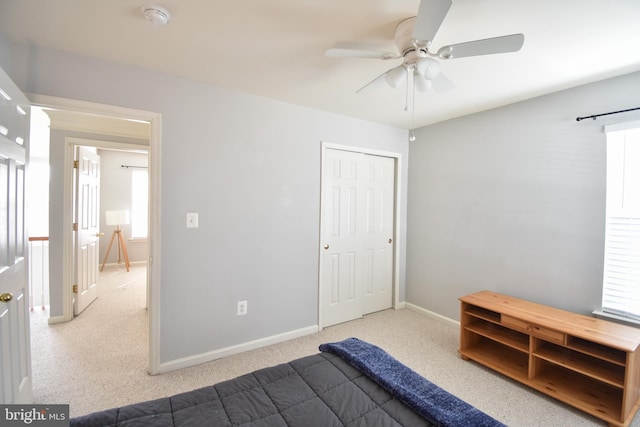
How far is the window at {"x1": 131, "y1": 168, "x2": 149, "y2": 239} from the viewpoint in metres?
6.15

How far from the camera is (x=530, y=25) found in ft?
5.11

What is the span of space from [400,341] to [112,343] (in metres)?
2.91

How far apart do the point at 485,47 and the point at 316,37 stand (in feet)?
3.14

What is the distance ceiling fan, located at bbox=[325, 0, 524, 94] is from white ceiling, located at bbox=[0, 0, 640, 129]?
0.13 metres

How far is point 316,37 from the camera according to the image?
1.73m

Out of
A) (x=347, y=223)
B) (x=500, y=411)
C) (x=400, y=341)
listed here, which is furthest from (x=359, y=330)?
(x=500, y=411)

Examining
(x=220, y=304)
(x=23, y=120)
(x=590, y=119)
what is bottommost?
(x=220, y=304)

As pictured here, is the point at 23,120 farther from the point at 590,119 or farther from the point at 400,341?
the point at 590,119

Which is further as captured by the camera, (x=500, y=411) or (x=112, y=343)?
(x=112, y=343)

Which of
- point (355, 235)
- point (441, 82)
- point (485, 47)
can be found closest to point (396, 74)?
point (441, 82)

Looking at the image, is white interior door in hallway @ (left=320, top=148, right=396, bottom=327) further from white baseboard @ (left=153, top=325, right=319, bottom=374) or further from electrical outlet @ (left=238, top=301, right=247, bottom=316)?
electrical outlet @ (left=238, top=301, right=247, bottom=316)

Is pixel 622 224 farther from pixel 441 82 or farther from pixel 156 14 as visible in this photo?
pixel 156 14

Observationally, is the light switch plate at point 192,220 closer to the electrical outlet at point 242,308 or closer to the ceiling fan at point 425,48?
the electrical outlet at point 242,308

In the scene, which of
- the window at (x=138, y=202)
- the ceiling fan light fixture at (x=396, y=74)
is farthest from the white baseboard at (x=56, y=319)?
the ceiling fan light fixture at (x=396, y=74)
